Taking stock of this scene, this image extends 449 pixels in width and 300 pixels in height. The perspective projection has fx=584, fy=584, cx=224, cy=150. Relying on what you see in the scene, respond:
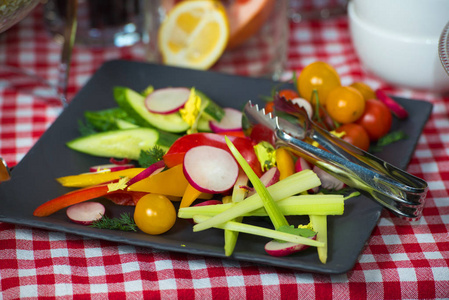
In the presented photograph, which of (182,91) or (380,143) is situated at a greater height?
(182,91)

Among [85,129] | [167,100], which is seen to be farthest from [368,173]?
[85,129]

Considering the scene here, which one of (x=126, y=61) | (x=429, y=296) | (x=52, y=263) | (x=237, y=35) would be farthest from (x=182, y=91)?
(x=429, y=296)

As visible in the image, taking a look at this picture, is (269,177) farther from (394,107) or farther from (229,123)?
(394,107)

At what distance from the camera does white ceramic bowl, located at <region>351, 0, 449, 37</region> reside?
1351mm

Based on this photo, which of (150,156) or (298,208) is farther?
(150,156)

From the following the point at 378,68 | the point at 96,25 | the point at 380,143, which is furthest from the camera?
the point at 96,25

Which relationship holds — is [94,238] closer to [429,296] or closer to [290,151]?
[290,151]

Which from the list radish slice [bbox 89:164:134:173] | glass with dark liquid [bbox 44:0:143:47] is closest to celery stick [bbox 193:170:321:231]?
radish slice [bbox 89:164:134:173]

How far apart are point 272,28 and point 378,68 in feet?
1.10

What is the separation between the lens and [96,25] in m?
1.77

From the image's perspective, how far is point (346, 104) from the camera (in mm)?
1211

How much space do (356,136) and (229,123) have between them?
0.28 meters

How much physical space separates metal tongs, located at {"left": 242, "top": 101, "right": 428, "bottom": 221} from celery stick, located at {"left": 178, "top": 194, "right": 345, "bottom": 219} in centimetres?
6

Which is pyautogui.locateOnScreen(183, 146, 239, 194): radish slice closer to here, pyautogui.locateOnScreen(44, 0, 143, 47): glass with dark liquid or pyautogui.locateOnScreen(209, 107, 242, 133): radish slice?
pyautogui.locateOnScreen(209, 107, 242, 133): radish slice
